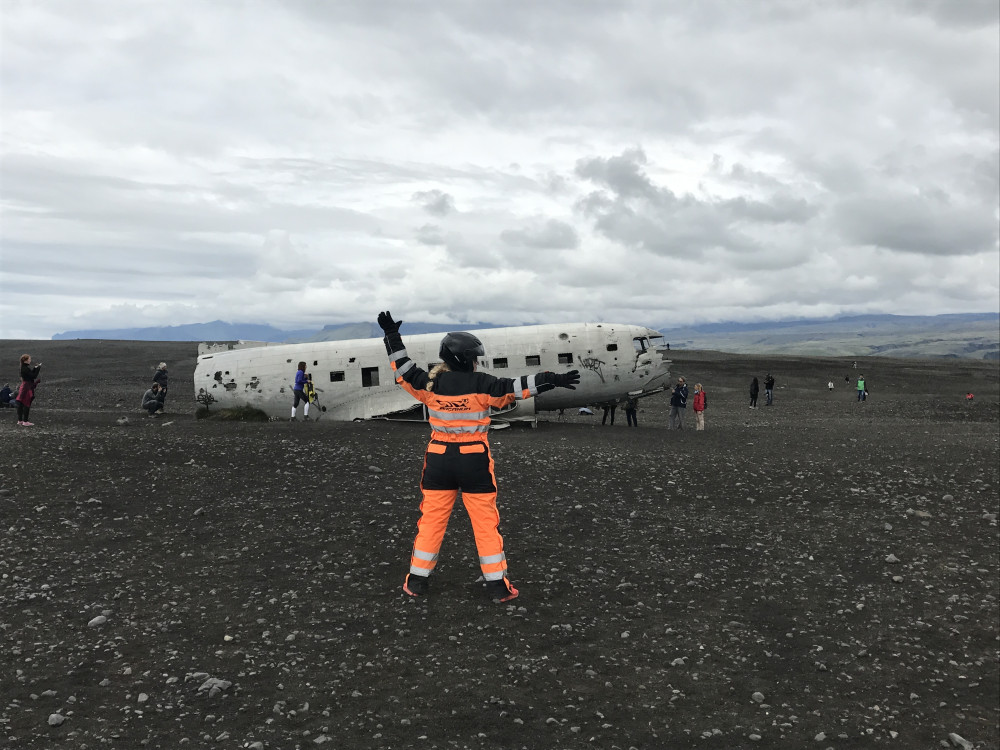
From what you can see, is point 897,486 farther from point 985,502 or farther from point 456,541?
point 456,541

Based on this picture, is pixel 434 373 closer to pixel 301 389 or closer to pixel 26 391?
pixel 301 389

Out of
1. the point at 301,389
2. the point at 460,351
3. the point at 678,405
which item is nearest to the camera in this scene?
the point at 460,351

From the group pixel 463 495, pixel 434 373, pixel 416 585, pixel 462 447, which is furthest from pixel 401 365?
pixel 416 585

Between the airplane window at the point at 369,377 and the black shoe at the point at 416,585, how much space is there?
15.7 meters

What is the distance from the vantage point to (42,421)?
22.5 meters

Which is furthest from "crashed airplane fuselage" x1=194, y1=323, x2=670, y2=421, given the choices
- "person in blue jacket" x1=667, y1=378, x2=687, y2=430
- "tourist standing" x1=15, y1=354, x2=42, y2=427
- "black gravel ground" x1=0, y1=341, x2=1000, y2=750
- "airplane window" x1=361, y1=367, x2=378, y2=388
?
"black gravel ground" x1=0, y1=341, x2=1000, y2=750

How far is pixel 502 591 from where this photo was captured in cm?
935

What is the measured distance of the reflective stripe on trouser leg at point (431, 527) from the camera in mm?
9039

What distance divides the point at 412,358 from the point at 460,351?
15.7 meters

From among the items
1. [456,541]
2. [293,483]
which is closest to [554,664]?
[456,541]

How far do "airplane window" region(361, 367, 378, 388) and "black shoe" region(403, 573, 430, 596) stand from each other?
15.7 m

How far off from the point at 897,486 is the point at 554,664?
12.1 meters

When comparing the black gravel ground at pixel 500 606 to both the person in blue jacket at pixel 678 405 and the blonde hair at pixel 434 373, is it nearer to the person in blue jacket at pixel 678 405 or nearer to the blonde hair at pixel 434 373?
the blonde hair at pixel 434 373

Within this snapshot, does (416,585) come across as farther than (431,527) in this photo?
Yes
